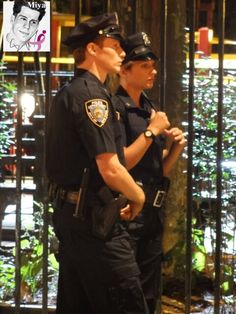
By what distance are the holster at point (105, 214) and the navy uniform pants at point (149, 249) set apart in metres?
0.49

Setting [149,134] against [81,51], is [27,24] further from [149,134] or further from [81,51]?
[149,134]

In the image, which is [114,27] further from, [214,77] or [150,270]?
[214,77]

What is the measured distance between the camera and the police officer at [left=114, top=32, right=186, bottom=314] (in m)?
3.12

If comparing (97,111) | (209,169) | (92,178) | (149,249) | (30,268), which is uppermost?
(97,111)

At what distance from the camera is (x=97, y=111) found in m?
2.61

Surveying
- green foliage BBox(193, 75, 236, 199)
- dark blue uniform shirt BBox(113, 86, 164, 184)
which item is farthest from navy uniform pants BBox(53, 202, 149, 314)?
green foliage BBox(193, 75, 236, 199)

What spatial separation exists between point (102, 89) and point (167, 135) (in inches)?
24.3

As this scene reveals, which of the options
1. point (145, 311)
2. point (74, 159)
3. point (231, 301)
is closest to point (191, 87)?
point (74, 159)

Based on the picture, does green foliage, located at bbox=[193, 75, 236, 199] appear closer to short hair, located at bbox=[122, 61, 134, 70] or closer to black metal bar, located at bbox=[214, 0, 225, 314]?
black metal bar, located at bbox=[214, 0, 225, 314]

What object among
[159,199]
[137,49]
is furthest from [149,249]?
[137,49]

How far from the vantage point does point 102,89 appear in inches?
106

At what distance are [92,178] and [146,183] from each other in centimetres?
54

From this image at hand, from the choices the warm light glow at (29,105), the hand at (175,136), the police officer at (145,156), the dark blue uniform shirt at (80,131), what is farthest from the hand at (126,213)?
the warm light glow at (29,105)

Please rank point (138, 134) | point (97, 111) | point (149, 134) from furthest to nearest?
point (138, 134), point (149, 134), point (97, 111)
